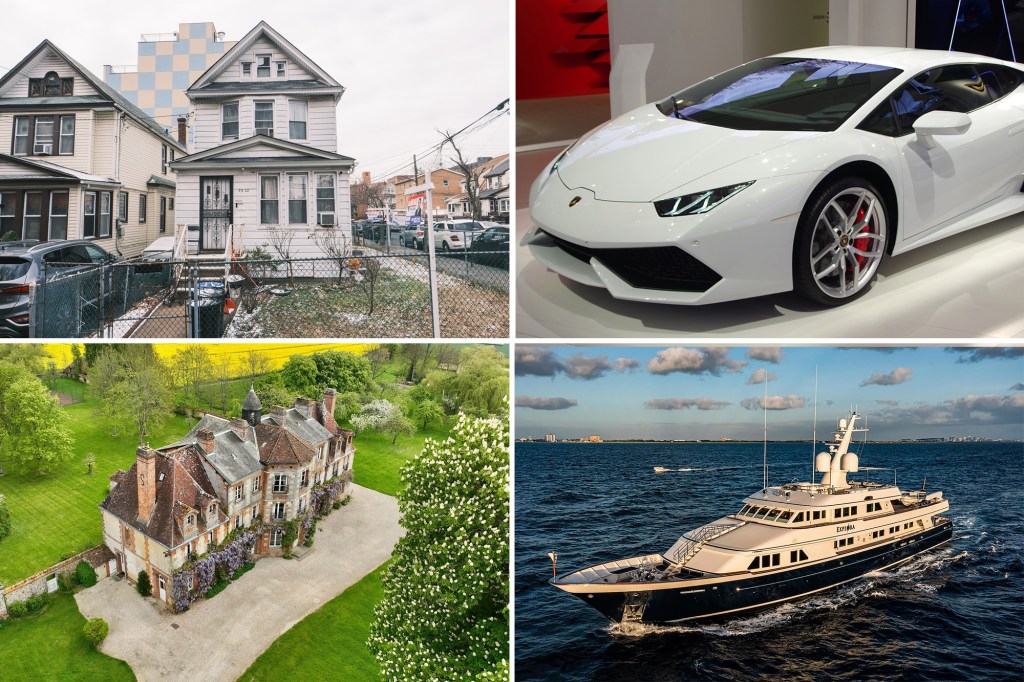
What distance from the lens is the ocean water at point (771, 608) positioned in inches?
95.6

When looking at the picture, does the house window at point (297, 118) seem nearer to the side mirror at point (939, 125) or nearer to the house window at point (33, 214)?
the house window at point (33, 214)

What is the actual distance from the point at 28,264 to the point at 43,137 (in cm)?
47

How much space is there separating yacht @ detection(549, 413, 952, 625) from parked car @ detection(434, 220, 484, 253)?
1308 millimetres

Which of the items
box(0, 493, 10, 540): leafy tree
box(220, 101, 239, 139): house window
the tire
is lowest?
box(0, 493, 10, 540): leafy tree

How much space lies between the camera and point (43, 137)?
2.73 m

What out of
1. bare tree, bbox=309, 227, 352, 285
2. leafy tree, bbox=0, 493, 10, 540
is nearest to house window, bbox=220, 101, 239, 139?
bare tree, bbox=309, 227, 352, 285

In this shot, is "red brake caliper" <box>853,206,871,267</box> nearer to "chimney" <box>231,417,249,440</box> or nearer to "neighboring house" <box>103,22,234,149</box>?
"chimney" <box>231,417,249,440</box>

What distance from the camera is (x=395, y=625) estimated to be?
8.73 ft

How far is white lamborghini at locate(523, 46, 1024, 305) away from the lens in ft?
6.98

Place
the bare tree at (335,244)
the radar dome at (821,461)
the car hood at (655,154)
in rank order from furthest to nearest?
the bare tree at (335,244), the radar dome at (821,461), the car hood at (655,154)

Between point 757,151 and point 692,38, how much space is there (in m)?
1.81

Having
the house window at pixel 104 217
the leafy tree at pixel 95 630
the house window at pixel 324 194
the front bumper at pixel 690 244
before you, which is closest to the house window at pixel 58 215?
the house window at pixel 104 217

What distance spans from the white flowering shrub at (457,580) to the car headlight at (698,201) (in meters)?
0.99

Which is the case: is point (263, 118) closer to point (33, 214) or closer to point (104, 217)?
point (104, 217)
